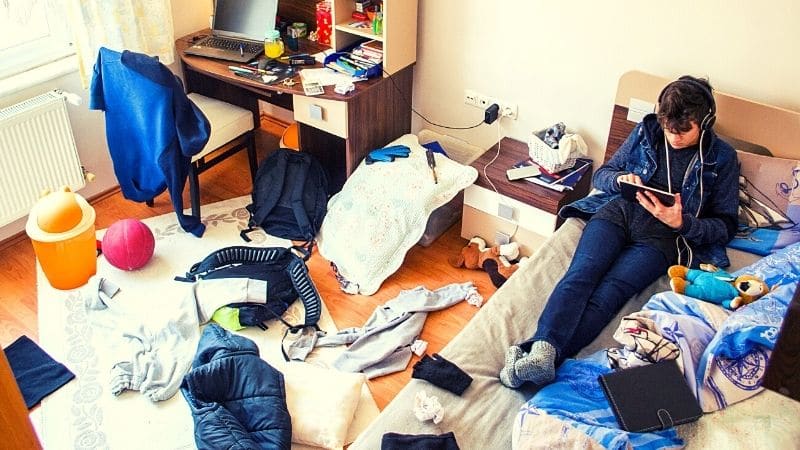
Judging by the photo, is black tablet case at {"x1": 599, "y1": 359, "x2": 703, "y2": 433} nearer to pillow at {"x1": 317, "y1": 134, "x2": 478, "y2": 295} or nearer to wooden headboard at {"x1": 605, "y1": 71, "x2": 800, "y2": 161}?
wooden headboard at {"x1": 605, "y1": 71, "x2": 800, "y2": 161}

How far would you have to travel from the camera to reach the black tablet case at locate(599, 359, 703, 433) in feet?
5.99

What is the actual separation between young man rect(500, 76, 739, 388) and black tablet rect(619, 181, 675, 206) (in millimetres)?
19

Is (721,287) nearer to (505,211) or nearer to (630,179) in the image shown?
(630,179)

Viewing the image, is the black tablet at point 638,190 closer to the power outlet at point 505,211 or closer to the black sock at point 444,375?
the power outlet at point 505,211

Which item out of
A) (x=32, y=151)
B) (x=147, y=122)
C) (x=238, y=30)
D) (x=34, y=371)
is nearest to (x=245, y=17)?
(x=238, y=30)

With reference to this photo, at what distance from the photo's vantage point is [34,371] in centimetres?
255

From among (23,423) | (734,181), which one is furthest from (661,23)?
(23,423)

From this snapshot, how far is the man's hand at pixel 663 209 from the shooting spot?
2.38 meters

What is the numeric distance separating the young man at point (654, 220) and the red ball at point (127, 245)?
1.65m

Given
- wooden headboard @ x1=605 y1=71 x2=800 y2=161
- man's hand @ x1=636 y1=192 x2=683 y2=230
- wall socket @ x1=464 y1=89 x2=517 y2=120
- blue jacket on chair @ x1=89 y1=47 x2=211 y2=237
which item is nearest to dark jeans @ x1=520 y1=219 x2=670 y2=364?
man's hand @ x1=636 y1=192 x2=683 y2=230

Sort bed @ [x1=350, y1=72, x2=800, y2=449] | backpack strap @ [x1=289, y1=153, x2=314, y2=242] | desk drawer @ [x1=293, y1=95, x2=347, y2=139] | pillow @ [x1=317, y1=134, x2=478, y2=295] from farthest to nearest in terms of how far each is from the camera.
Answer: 1. backpack strap @ [x1=289, y1=153, x2=314, y2=242]
2. desk drawer @ [x1=293, y1=95, x2=347, y2=139]
3. pillow @ [x1=317, y1=134, x2=478, y2=295]
4. bed @ [x1=350, y1=72, x2=800, y2=449]

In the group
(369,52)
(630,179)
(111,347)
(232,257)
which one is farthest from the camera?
(369,52)

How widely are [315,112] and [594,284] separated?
4.81ft

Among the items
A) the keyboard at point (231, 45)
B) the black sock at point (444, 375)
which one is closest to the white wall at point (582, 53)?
the keyboard at point (231, 45)
